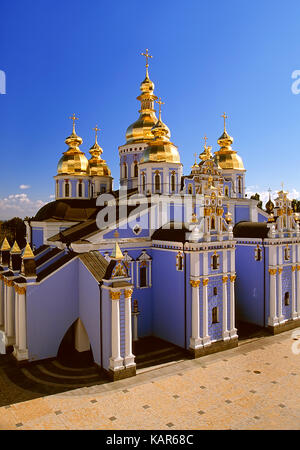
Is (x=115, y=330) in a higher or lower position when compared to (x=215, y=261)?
lower

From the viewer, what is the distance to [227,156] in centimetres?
2433

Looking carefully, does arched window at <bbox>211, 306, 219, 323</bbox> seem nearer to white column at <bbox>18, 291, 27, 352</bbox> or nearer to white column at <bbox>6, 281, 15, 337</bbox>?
white column at <bbox>18, 291, 27, 352</bbox>

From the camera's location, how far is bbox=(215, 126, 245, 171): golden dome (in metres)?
24.1

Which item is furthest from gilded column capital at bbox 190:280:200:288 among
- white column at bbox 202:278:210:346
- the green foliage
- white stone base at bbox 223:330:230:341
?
the green foliage

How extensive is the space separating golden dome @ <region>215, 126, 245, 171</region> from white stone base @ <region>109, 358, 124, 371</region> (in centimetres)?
1523

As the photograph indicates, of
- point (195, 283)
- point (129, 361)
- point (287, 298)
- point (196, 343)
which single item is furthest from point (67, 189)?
point (287, 298)

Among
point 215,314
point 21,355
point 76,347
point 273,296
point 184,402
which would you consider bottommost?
point 184,402

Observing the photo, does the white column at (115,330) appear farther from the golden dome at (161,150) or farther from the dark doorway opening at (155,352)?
the golden dome at (161,150)

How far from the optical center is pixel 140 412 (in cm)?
1067

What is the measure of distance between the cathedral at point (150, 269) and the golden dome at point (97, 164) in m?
2.67

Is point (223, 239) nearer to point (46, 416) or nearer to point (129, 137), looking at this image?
point (46, 416)

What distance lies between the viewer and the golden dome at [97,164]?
25.8 m

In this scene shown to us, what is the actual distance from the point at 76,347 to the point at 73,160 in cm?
1201

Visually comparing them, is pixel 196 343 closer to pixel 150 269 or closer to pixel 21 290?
pixel 150 269
